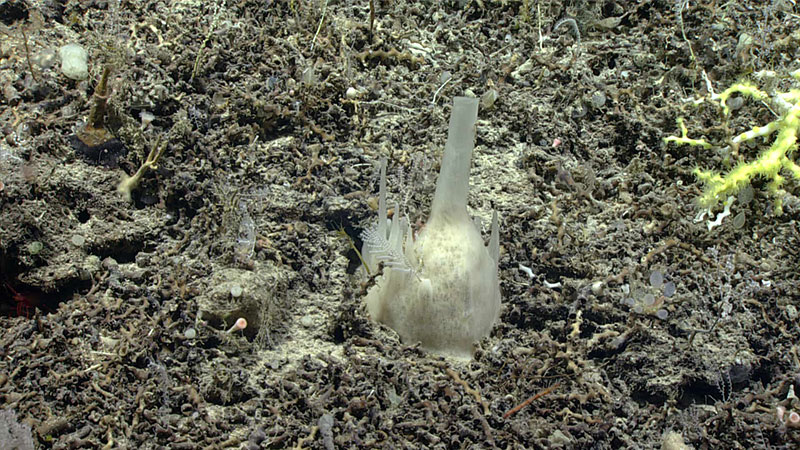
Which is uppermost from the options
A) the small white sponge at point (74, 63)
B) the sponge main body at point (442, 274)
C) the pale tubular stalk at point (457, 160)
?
the small white sponge at point (74, 63)

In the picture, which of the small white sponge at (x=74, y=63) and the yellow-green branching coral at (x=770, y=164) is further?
the small white sponge at (x=74, y=63)

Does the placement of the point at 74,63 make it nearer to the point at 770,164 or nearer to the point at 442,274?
the point at 442,274

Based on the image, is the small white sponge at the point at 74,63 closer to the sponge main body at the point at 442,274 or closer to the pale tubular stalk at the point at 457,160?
the sponge main body at the point at 442,274

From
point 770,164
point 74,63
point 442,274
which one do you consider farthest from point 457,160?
point 74,63

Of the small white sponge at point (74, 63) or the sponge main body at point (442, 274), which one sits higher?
the small white sponge at point (74, 63)

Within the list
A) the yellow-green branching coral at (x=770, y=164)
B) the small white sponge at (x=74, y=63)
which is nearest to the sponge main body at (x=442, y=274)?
the yellow-green branching coral at (x=770, y=164)
